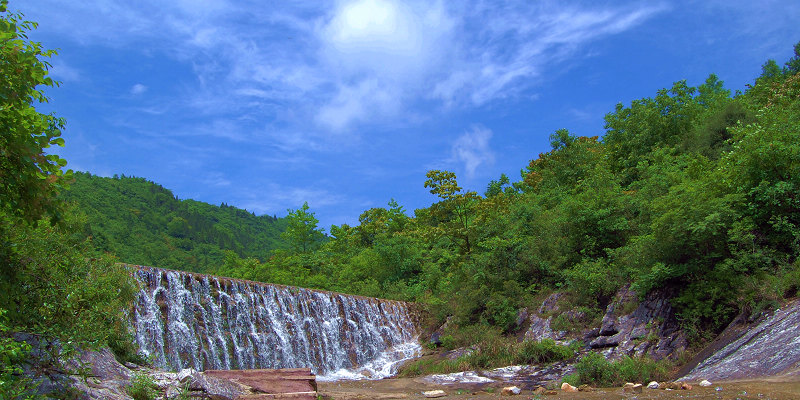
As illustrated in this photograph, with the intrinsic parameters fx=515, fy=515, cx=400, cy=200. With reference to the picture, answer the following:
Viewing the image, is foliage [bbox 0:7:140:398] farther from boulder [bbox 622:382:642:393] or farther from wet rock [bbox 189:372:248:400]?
boulder [bbox 622:382:642:393]

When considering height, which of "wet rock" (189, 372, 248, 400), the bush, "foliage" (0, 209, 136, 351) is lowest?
the bush

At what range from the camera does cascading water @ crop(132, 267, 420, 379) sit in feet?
55.3

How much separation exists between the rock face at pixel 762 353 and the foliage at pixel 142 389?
9.86 metres

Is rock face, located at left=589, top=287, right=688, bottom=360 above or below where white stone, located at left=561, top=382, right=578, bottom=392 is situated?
above

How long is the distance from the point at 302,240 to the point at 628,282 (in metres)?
30.3

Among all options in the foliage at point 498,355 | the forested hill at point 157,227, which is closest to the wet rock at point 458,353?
the foliage at point 498,355

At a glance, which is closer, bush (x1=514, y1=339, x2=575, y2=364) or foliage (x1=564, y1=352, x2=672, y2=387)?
foliage (x1=564, y1=352, x2=672, y2=387)

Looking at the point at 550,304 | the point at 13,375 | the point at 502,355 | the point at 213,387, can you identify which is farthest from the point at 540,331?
the point at 13,375

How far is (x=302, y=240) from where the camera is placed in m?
42.9

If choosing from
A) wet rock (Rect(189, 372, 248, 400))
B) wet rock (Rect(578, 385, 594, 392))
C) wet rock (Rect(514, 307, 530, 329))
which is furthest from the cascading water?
wet rock (Rect(578, 385, 594, 392))

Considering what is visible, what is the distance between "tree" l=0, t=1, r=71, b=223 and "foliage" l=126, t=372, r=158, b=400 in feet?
8.41

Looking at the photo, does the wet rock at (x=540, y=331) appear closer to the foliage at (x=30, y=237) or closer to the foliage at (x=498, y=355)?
the foliage at (x=498, y=355)

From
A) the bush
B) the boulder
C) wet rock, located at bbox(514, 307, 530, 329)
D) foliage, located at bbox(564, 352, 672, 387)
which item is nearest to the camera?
the boulder

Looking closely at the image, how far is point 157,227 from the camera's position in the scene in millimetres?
66875
